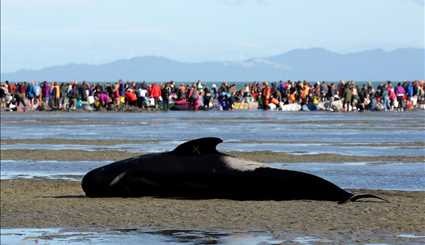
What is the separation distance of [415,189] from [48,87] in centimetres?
4479

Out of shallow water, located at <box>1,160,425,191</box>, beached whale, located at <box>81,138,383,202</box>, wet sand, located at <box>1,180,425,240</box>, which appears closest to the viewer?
wet sand, located at <box>1,180,425,240</box>

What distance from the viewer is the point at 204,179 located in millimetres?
16797

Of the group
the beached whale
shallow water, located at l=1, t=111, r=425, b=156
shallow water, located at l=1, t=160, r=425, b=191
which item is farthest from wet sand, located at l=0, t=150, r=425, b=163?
the beached whale

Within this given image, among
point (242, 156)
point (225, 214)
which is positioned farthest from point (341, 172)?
point (225, 214)

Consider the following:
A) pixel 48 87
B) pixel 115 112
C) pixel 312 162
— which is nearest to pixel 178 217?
pixel 312 162

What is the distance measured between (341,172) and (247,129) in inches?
721

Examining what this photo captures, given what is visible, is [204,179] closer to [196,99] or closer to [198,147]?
[198,147]

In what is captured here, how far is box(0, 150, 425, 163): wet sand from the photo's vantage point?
25.6 meters

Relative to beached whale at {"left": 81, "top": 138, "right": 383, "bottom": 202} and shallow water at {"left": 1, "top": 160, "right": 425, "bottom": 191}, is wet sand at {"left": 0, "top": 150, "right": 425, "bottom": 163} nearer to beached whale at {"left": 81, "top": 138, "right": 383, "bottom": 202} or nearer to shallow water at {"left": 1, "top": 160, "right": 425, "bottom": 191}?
shallow water at {"left": 1, "top": 160, "right": 425, "bottom": 191}

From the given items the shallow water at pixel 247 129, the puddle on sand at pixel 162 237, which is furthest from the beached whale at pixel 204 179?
the shallow water at pixel 247 129

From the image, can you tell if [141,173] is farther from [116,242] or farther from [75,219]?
[116,242]

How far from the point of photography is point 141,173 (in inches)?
679

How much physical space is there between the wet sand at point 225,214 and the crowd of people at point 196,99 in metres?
43.0

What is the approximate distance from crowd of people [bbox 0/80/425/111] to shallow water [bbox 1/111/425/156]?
356cm
